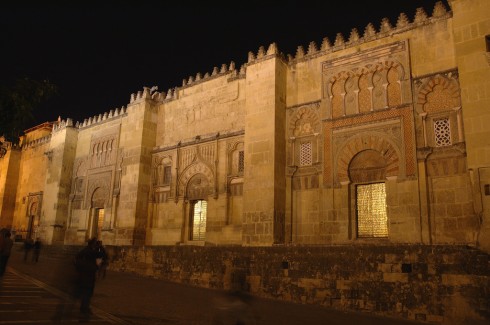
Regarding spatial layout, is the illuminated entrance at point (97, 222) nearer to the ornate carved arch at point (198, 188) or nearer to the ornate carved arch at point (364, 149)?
the ornate carved arch at point (198, 188)

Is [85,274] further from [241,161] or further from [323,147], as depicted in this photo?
[241,161]

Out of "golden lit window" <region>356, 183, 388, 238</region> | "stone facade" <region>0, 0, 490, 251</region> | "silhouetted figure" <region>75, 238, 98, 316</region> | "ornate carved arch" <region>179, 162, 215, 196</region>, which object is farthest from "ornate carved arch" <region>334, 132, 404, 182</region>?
"silhouetted figure" <region>75, 238, 98, 316</region>

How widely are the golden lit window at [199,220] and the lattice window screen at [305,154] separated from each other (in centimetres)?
405

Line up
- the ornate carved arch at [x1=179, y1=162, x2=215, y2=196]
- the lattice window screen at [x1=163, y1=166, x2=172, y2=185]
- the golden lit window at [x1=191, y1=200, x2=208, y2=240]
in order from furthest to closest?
the lattice window screen at [x1=163, y1=166, x2=172, y2=185] → the golden lit window at [x1=191, y1=200, x2=208, y2=240] → the ornate carved arch at [x1=179, y1=162, x2=215, y2=196]

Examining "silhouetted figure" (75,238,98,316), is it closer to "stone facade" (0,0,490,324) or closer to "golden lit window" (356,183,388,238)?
"stone facade" (0,0,490,324)

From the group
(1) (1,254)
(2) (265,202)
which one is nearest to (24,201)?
(1) (1,254)

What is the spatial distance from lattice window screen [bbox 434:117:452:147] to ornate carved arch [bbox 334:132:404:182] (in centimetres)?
95

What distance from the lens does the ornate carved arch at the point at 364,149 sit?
1022cm

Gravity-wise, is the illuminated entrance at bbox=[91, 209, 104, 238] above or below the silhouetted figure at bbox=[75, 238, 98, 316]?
above

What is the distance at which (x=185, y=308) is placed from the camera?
23.9 ft

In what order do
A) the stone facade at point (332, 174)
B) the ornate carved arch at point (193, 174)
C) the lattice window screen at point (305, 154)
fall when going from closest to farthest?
the stone facade at point (332, 174) → the lattice window screen at point (305, 154) → the ornate carved arch at point (193, 174)

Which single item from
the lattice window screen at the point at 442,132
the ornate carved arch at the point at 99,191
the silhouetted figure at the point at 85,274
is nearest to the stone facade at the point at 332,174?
the lattice window screen at the point at 442,132

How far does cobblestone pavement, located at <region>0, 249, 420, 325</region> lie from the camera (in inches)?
175

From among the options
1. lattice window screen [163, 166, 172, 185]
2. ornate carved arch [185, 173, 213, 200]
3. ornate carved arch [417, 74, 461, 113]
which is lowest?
ornate carved arch [185, 173, 213, 200]
